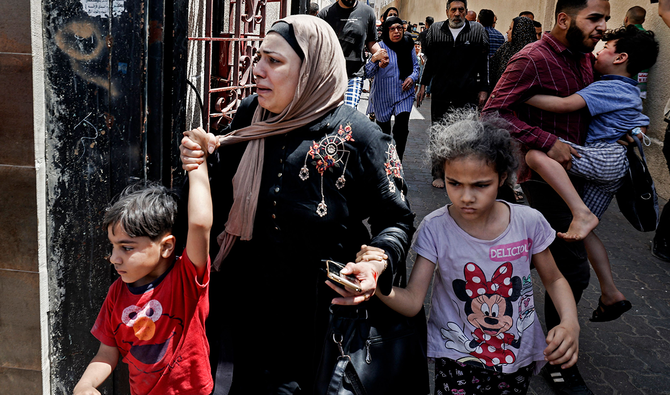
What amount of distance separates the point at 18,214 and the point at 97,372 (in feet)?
2.69

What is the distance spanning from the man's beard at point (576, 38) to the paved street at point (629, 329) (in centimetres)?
177

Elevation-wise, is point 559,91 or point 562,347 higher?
point 559,91

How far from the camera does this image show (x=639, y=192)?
3047 mm

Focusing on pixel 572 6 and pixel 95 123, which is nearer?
pixel 95 123

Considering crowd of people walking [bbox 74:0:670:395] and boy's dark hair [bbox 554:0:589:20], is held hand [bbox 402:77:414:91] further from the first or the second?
crowd of people walking [bbox 74:0:670:395]

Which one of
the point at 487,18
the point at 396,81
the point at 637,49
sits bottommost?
the point at 396,81

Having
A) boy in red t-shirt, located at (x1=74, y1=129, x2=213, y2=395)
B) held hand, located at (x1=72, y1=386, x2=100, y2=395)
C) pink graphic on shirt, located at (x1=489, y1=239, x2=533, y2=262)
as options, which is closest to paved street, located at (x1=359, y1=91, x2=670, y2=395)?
pink graphic on shirt, located at (x1=489, y1=239, x2=533, y2=262)

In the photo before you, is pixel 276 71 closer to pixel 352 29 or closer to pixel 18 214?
pixel 18 214

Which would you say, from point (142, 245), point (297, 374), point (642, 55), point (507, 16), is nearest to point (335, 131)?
point (142, 245)

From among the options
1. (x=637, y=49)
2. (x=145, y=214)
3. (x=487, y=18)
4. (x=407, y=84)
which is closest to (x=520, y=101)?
(x=637, y=49)

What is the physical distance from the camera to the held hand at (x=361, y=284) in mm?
1868

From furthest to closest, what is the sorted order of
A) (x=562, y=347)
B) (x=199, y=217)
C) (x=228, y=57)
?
(x=228, y=57), (x=562, y=347), (x=199, y=217)

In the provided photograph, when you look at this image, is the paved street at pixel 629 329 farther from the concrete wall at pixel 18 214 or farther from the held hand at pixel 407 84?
the concrete wall at pixel 18 214

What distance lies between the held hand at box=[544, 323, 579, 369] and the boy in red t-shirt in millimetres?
1199
